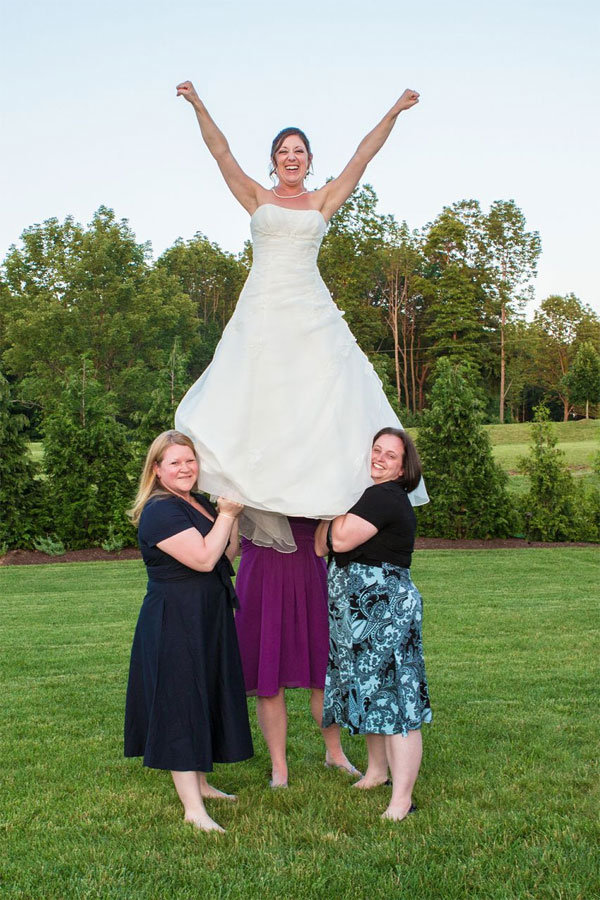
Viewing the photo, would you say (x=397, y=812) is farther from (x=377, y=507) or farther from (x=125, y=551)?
(x=125, y=551)

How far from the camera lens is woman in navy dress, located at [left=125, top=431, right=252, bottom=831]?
384 cm

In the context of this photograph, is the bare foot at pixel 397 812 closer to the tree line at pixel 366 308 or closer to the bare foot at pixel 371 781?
the bare foot at pixel 371 781

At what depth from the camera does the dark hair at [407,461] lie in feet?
13.2

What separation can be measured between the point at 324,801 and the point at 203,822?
2.08 ft

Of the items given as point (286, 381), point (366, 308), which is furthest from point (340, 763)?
point (366, 308)

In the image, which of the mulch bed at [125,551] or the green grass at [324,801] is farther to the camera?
the mulch bed at [125,551]

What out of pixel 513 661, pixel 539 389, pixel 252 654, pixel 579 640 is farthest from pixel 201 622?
pixel 539 389

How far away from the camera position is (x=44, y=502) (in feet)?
49.6

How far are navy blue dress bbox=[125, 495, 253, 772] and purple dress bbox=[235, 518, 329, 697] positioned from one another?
34cm

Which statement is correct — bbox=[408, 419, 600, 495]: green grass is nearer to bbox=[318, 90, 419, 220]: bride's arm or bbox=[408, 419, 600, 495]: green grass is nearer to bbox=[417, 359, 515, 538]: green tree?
bbox=[417, 359, 515, 538]: green tree

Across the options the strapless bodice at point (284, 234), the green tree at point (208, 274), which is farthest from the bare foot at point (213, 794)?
the green tree at point (208, 274)

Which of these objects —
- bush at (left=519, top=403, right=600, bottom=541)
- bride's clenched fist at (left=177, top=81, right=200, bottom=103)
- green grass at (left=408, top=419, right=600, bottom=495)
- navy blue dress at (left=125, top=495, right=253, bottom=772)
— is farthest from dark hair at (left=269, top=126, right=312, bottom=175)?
green grass at (left=408, top=419, right=600, bottom=495)

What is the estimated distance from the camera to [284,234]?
4285mm

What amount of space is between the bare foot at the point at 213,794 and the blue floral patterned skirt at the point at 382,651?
0.78m
